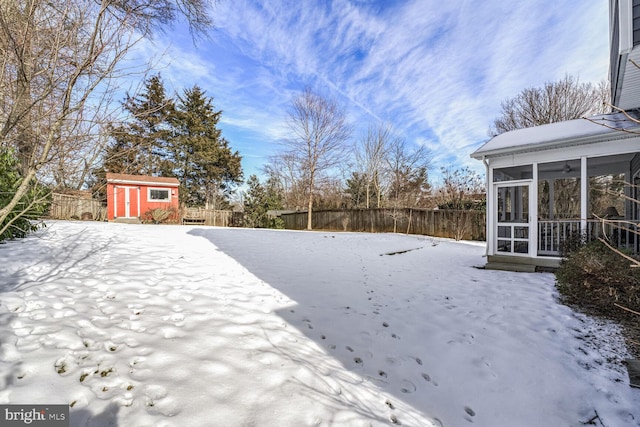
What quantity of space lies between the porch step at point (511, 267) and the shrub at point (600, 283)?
1.86 meters

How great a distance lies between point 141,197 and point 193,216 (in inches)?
131

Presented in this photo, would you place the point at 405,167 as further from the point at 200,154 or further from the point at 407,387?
the point at 407,387

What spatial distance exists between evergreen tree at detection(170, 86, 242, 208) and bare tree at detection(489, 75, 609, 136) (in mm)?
22962

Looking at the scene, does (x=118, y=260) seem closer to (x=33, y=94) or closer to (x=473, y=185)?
(x=33, y=94)

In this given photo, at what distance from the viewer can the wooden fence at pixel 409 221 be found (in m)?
14.0

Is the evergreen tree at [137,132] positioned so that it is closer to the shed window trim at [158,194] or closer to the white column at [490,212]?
the white column at [490,212]

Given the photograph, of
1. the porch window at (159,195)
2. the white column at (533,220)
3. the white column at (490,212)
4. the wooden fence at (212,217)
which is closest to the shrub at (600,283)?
the white column at (533,220)

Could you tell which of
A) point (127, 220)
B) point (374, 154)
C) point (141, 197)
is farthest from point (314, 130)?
point (127, 220)

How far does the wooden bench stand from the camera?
18734 mm

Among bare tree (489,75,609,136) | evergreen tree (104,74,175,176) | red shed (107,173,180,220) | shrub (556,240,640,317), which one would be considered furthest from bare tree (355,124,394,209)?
evergreen tree (104,74,175,176)

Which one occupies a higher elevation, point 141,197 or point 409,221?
point 141,197

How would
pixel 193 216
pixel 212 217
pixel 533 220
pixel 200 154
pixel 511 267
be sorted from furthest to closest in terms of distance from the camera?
pixel 200 154 → pixel 212 217 → pixel 193 216 → pixel 511 267 → pixel 533 220

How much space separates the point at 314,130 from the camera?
2048 cm

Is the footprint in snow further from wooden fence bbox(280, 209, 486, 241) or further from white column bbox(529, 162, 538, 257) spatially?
wooden fence bbox(280, 209, 486, 241)
